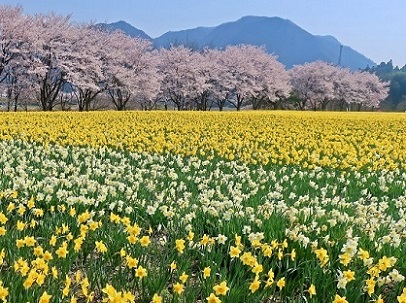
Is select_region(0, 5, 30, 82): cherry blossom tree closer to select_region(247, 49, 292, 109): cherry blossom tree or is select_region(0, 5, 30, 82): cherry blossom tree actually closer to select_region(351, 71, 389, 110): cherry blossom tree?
select_region(247, 49, 292, 109): cherry blossom tree

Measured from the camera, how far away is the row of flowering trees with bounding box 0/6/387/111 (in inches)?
1554

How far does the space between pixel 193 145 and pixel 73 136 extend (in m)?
3.32

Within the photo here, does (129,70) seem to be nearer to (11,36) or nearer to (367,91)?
(11,36)

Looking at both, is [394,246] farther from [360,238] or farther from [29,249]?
[29,249]

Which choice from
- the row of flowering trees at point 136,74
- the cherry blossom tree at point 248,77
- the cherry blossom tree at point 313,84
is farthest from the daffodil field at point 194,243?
the cherry blossom tree at point 313,84

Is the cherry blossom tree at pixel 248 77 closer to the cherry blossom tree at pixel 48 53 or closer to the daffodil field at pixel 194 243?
the cherry blossom tree at pixel 48 53

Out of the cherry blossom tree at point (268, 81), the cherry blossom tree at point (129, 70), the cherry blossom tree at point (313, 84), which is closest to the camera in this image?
the cherry blossom tree at point (129, 70)

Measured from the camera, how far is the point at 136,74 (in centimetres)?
5072

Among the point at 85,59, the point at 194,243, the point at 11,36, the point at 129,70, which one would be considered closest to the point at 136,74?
the point at 129,70

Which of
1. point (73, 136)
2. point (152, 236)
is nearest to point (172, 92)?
point (73, 136)

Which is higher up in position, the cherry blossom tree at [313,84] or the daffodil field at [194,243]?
the cherry blossom tree at [313,84]

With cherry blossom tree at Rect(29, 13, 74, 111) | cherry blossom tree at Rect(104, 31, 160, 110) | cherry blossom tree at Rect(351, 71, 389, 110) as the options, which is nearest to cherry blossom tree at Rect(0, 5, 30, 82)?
cherry blossom tree at Rect(29, 13, 74, 111)

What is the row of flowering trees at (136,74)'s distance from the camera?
129ft

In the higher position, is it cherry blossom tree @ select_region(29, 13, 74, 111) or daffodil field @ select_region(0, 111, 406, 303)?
cherry blossom tree @ select_region(29, 13, 74, 111)
